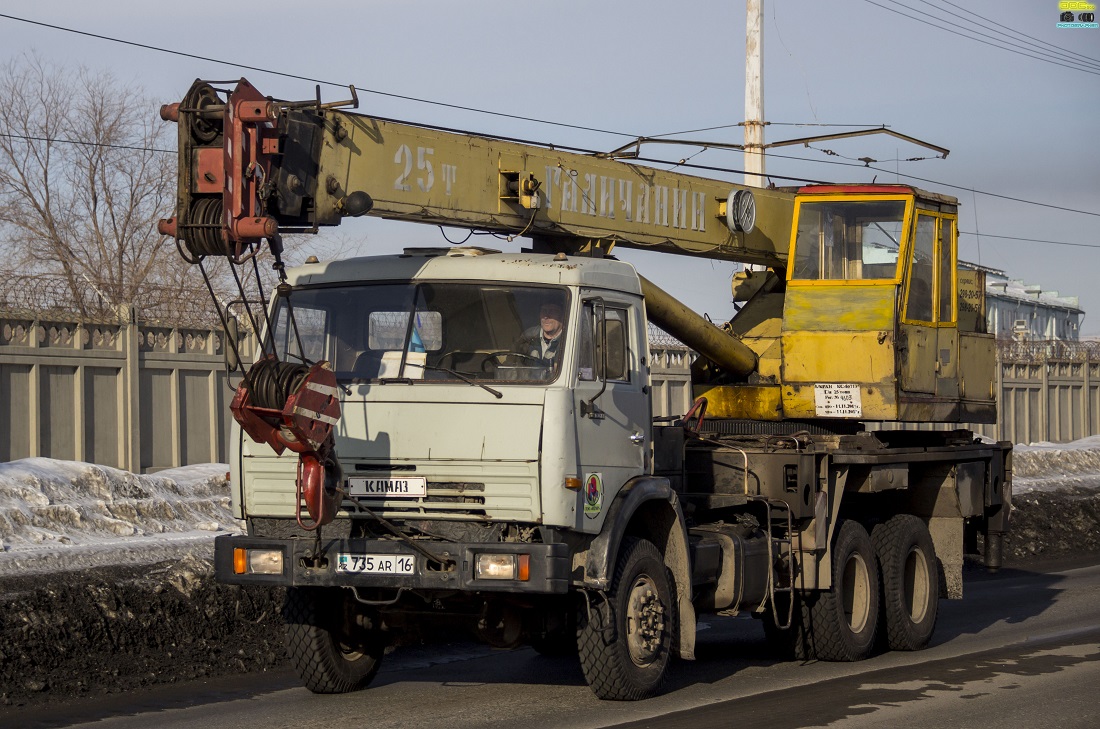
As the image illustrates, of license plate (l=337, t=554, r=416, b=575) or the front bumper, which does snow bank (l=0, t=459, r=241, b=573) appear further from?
license plate (l=337, t=554, r=416, b=575)

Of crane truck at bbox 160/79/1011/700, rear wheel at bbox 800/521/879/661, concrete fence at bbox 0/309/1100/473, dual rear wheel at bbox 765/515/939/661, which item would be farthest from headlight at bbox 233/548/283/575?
concrete fence at bbox 0/309/1100/473

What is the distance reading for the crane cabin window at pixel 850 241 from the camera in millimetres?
12133

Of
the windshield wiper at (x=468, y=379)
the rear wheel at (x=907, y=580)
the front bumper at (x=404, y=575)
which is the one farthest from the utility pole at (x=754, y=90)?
the front bumper at (x=404, y=575)

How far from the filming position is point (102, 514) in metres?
14.9

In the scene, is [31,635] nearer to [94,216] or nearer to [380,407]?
[380,407]

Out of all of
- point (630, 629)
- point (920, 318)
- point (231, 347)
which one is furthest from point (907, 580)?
point (231, 347)

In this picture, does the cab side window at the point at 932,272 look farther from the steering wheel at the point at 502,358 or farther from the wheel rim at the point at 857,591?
the steering wheel at the point at 502,358

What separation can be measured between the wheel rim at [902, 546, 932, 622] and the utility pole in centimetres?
909

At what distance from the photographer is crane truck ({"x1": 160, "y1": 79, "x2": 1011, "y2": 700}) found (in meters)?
8.05

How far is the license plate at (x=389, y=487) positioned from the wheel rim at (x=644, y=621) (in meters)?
1.49

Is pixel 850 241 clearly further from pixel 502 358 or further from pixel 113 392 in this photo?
pixel 113 392

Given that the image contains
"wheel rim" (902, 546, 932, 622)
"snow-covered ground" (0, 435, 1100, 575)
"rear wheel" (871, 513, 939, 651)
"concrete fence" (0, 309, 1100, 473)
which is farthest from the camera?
"concrete fence" (0, 309, 1100, 473)

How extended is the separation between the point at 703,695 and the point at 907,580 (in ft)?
11.6

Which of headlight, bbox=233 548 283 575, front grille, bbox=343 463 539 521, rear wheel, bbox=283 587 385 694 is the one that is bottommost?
rear wheel, bbox=283 587 385 694
